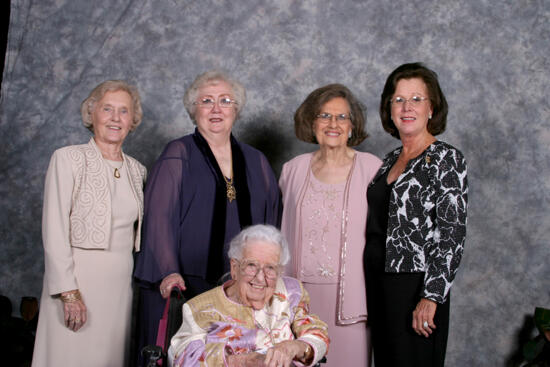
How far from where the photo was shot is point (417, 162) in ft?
8.45

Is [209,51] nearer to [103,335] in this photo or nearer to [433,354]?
[103,335]

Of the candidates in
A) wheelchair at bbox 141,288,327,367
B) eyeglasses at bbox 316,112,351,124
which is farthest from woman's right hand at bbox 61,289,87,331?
eyeglasses at bbox 316,112,351,124

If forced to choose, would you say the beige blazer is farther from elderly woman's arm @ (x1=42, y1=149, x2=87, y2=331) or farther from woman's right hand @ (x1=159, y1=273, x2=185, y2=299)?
woman's right hand @ (x1=159, y1=273, x2=185, y2=299)

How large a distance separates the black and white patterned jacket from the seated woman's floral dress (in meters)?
0.53

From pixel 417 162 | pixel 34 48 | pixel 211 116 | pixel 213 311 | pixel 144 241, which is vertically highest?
pixel 34 48

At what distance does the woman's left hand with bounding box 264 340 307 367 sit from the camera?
2.02 m

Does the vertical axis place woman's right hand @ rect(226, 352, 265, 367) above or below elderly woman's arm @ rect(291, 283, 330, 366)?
below

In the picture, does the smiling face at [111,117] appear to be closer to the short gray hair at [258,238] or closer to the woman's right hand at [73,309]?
the woman's right hand at [73,309]

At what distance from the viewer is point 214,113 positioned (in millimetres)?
2830

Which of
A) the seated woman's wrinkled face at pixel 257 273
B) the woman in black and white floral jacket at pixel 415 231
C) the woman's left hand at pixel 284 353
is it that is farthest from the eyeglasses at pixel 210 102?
the woman's left hand at pixel 284 353

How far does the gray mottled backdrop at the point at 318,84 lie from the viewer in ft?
12.5

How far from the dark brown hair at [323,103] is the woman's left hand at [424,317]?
2.91ft

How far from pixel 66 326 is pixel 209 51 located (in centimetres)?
212

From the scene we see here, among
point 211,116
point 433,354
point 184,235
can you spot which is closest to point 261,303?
point 184,235
